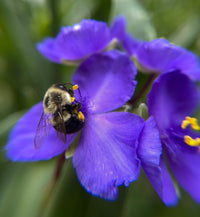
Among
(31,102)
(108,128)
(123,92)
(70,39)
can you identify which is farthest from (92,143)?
(31,102)

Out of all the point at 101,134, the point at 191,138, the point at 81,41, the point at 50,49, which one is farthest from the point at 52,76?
the point at 191,138

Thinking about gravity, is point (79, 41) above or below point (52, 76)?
above

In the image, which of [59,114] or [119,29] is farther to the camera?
[119,29]

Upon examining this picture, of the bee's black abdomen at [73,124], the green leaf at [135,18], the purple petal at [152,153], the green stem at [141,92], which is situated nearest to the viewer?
the purple petal at [152,153]

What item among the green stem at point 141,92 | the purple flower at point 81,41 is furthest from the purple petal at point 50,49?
the green stem at point 141,92

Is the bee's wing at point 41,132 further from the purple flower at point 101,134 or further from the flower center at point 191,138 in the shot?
the flower center at point 191,138

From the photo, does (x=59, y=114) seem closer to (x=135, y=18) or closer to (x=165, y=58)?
(x=165, y=58)

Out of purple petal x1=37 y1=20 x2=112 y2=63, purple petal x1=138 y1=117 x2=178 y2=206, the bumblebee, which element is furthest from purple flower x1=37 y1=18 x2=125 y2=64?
purple petal x1=138 y1=117 x2=178 y2=206
